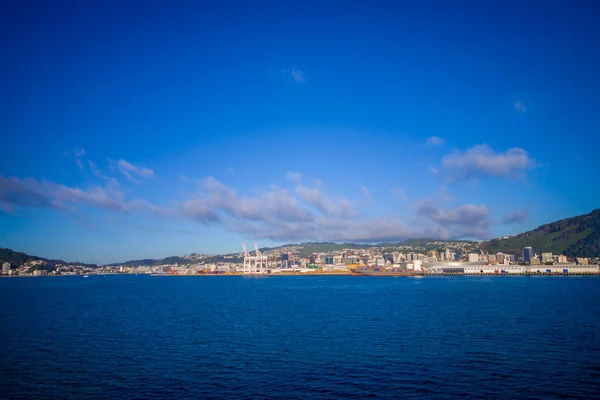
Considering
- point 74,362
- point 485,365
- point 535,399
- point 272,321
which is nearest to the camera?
point 535,399

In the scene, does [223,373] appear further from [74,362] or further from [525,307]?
[525,307]

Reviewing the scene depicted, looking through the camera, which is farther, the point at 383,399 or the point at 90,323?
the point at 90,323

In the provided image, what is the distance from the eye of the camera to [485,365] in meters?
21.2

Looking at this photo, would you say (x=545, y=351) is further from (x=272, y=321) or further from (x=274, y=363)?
(x=272, y=321)

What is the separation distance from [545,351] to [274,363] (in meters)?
15.7

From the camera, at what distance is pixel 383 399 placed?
16.6 meters

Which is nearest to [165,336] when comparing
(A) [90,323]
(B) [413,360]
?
(A) [90,323]

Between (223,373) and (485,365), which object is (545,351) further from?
(223,373)

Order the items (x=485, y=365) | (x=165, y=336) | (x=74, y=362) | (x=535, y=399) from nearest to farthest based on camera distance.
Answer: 1. (x=535, y=399)
2. (x=485, y=365)
3. (x=74, y=362)
4. (x=165, y=336)

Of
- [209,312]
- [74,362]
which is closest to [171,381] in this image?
[74,362]

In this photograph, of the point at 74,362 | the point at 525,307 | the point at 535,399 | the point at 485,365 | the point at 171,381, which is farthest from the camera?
the point at 525,307

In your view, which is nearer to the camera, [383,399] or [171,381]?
[383,399]

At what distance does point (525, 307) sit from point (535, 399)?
33651 millimetres

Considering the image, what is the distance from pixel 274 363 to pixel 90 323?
24548 millimetres
